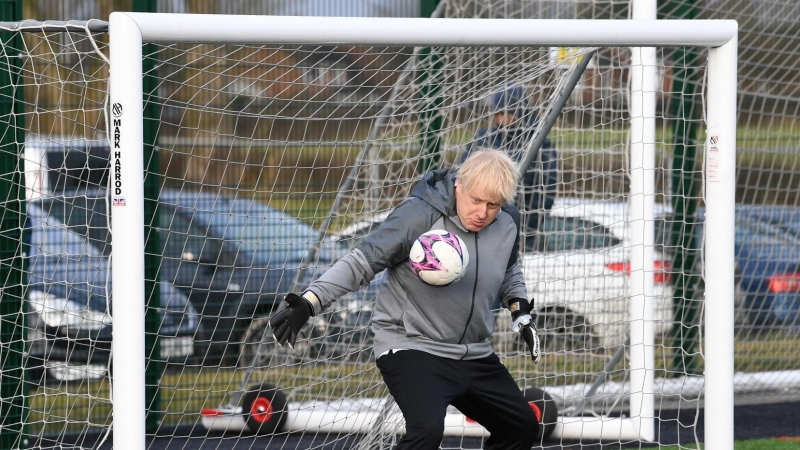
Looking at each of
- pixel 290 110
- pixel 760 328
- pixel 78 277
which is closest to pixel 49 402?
pixel 78 277

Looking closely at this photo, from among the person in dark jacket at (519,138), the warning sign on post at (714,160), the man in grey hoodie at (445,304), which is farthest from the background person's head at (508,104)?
the man in grey hoodie at (445,304)

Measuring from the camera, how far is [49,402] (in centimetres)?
594

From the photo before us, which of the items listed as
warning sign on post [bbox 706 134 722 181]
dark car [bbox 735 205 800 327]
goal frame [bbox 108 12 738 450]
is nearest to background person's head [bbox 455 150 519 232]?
goal frame [bbox 108 12 738 450]

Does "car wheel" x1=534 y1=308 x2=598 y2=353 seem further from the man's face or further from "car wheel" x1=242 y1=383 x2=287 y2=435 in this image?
the man's face

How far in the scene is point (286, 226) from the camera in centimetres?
650

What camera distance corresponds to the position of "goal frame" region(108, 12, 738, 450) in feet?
11.8

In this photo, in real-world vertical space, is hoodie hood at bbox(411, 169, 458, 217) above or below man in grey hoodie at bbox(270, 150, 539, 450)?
above

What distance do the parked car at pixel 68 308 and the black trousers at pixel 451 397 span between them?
2345mm

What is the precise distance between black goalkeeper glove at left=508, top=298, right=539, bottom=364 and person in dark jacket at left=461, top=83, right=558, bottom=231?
136cm

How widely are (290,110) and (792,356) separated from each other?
4139 millimetres

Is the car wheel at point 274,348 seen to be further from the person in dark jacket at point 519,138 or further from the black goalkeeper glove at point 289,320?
the black goalkeeper glove at point 289,320

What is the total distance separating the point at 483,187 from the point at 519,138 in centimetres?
184

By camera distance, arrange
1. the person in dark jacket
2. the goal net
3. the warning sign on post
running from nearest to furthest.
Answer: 1. the warning sign on post
2. the person in dark jacket
3. the goal net

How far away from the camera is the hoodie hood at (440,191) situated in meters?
3.94
